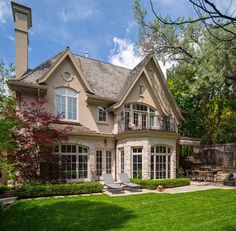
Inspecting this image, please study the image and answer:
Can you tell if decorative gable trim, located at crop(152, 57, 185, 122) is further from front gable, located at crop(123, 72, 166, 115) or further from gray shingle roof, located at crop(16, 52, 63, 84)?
gray shingle roof, located at crop(16, 52, 63, 84)

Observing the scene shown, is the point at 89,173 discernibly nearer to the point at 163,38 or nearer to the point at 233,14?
the point at 163,38

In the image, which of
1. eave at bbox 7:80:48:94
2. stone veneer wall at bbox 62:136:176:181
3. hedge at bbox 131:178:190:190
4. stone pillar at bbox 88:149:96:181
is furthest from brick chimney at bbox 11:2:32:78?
hedge at bbox 131:178:190:190

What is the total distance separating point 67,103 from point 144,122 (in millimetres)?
7750

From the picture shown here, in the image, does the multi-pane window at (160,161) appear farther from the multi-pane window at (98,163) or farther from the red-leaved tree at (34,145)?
the red-leaved tree at (34,145)

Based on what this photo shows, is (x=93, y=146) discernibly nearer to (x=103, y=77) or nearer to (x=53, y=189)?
(x=53, y=189)

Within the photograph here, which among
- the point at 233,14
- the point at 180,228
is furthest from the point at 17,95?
the point at 233,14

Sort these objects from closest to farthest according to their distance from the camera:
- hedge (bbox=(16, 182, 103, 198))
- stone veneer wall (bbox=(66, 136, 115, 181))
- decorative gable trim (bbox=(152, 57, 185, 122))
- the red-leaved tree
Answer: hedge (bbox=(16, 182, 103, 198)) → the red-leaved tree → stone veneer wall (bbox=(66, 136, 115, 181)) → decorative gable trim (bbox=(152, 57, 185, 122))

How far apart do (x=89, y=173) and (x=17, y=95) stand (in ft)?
26.6

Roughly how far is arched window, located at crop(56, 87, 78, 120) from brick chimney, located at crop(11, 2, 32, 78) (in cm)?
382

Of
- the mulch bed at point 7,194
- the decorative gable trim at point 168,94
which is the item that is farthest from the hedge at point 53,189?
the decorative gable trim at point 168,94

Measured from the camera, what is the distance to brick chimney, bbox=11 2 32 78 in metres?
21.0

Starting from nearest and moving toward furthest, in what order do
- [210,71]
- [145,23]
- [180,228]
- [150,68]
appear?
1. [180,228]
2. [210,71]
3. [145,23]
4. [150,68]

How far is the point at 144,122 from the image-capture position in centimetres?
2459

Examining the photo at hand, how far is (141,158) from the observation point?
20.5m
